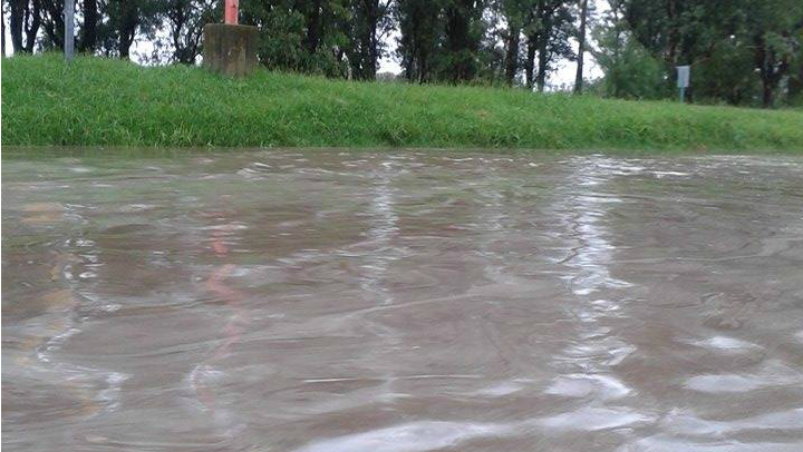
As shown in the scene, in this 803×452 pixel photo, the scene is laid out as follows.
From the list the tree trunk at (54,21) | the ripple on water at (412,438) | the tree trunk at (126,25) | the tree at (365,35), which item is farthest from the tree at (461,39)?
the ripple on water at (412,438)

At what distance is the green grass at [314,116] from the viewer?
10.9 meters

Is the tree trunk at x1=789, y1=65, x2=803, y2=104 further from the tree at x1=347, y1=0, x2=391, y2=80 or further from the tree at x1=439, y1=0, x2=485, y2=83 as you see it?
the tree at x1=347, y1=0, x2=391, y2=80

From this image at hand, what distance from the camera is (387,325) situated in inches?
137

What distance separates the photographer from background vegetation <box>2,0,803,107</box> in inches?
1080

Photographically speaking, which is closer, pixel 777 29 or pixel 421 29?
pixel 777 29

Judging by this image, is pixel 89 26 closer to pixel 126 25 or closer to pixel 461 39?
pixel 126 25

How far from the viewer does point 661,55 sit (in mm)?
33906

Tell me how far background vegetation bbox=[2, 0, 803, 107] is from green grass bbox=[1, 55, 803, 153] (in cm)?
901

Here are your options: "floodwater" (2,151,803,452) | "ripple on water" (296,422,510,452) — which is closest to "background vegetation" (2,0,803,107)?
"floodwater" (2,151,803,452)

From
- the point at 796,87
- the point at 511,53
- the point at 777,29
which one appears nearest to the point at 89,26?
the point at 511,53

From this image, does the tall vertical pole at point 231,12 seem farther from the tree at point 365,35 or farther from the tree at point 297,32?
the tree at point 365,35

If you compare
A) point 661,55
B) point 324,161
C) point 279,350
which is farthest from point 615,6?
point 279,350

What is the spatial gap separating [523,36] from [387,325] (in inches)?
1213

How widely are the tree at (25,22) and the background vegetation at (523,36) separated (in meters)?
0.07
